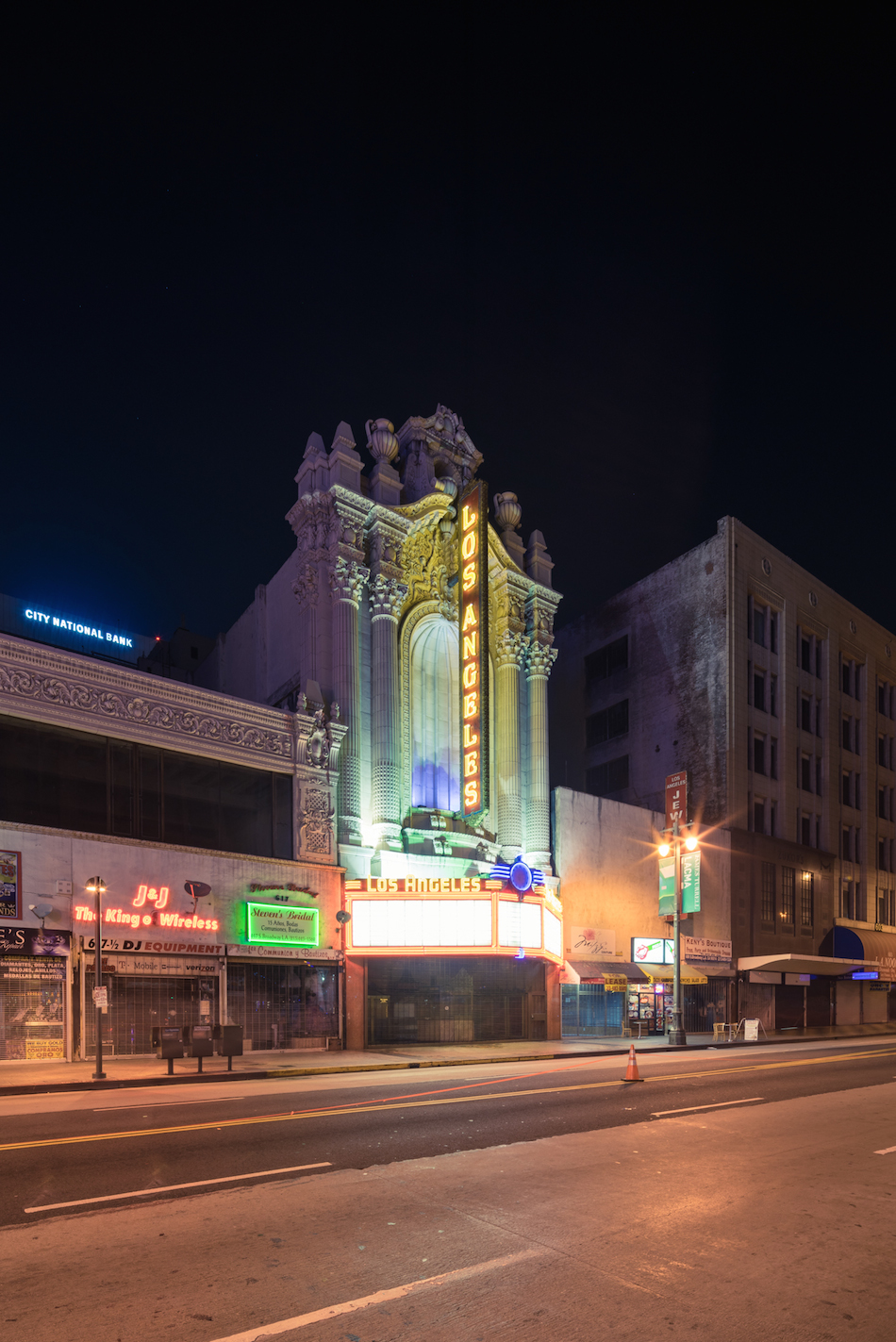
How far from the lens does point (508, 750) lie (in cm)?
3859

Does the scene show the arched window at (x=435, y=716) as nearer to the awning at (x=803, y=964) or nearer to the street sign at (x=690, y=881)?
the street sign at (x=690, y=881)

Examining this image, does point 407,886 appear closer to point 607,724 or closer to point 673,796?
point 673,796

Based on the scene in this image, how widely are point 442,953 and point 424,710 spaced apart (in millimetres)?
9534

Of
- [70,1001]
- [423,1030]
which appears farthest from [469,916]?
[70,1001]

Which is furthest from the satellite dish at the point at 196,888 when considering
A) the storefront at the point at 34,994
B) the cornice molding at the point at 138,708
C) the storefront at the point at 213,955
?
the cornice molding at the point at 138,708

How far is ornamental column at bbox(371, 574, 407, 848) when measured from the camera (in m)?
33.7

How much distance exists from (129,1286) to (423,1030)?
88.2 feet

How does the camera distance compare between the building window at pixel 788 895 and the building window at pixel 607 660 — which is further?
the building window at pixel 607 660

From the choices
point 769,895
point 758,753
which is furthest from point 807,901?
point 758,753

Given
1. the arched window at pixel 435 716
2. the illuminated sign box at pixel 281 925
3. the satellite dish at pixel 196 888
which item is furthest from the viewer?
the arched window at pixel 435 716

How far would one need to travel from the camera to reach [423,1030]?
32.2 meters

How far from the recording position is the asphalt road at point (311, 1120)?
31.9 feet

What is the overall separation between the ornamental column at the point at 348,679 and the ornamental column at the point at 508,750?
702cm

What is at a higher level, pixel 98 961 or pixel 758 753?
pixel 758 753
